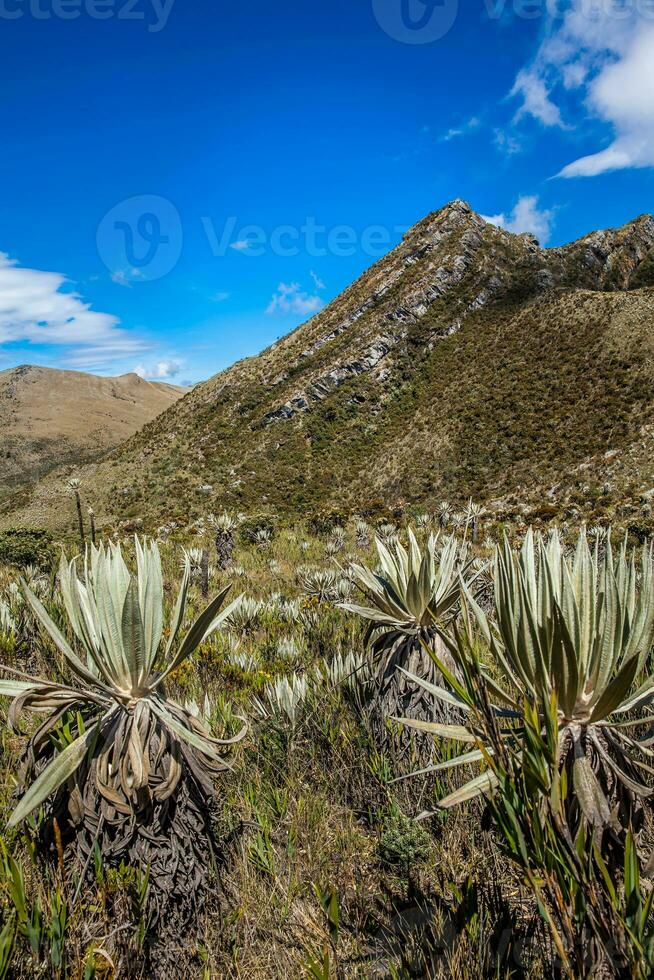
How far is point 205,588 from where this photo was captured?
621 cm

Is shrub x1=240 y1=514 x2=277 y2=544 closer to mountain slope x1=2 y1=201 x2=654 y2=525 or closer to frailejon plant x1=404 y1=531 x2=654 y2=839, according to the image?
frailejon plant x1=404 y1=531 x2=654 y2=839

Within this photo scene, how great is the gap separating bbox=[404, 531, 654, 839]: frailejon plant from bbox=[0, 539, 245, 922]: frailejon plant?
825 mm

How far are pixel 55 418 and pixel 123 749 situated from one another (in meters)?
111

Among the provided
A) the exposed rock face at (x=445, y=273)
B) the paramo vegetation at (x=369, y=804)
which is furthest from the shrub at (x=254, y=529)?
the exposed rock face at (x=445, y=273)

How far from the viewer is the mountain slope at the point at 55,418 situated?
264 feet

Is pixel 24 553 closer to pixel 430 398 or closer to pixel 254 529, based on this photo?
pixel 254 529

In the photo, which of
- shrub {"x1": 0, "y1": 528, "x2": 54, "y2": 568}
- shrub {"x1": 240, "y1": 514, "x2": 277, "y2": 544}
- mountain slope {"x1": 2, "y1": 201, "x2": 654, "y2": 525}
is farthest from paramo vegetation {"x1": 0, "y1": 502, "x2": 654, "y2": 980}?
mountain slope {"x1": 2, "y1": 201, "x2": 654, "y2": 525}

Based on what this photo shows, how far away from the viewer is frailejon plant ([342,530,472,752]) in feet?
7.57

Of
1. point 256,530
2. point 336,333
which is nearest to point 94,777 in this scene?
point 256,530

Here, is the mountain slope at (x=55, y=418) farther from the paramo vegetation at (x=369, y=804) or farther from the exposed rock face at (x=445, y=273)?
the paramo vegetation at (x=369, y=804)

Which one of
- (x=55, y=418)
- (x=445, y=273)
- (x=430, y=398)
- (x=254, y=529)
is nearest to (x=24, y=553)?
(x=254, y=529)

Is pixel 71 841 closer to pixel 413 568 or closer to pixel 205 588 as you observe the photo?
pixel 413 568

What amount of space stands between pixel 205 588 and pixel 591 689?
18.0ft

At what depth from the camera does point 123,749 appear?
4.93 feet
